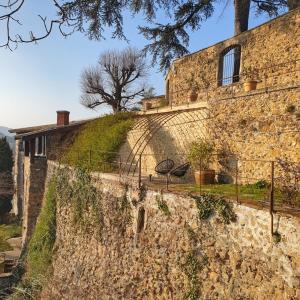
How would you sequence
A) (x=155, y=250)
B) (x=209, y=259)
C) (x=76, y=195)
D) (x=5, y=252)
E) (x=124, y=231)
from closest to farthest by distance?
(x=209, y=259) → (x=155, y=250) → (x=124, y=231) → (x=76, y=195) → (x=5, y=252)

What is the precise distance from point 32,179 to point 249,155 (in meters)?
12.9

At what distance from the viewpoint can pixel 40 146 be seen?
21.0m

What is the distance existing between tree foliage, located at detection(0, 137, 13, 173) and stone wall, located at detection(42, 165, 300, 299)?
1909cm

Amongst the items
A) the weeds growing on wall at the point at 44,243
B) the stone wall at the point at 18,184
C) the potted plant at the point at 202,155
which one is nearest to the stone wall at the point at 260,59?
the potted plant at the point at 202,155

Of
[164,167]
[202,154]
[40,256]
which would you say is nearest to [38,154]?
[40,256]

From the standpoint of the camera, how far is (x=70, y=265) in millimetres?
13445

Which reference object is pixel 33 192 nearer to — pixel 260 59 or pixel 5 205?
pixel 5 205

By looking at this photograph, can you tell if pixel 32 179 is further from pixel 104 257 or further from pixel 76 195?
pixel 104 257

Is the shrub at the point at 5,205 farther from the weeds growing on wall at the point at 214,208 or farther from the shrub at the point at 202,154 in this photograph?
the weeds growing on wall at the point at 214,208

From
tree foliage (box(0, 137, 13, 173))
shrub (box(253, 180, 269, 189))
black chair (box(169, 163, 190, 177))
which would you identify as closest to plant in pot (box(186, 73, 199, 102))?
black chair (box(169, 163, 190, 177))

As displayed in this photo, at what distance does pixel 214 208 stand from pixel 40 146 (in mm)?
15231

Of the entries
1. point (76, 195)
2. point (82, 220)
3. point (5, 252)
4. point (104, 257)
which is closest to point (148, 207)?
point (104, 257)

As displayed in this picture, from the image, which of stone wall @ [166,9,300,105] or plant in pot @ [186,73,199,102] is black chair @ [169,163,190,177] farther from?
plant in pot @ [186,73,199,102]

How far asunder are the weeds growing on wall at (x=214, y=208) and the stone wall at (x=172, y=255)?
0.13 metres
